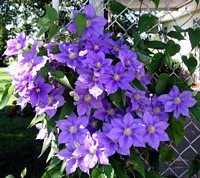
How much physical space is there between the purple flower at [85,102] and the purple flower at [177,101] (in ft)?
0.74

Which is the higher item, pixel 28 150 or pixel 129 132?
pixel 129 132

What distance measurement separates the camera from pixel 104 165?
40.1 inches

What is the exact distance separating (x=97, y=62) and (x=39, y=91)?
0.20m

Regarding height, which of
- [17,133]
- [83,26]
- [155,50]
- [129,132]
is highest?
[83,26]

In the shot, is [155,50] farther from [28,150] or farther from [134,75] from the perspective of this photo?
[28,150]

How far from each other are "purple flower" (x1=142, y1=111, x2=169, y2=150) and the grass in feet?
4.96

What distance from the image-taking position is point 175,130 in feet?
3.90

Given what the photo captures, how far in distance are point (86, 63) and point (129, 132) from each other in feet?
0.78

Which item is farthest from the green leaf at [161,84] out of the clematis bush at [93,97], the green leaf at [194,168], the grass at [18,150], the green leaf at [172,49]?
the grass at [18,150]

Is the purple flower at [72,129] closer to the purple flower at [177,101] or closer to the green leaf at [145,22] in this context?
the purple flower at [177,101]

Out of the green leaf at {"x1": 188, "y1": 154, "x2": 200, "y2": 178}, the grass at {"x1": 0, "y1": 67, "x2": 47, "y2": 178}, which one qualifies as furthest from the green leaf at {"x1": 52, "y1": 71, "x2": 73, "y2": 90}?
the grass at {"x1": 0, "y1": 67, "x2": 47, "y2": 178}

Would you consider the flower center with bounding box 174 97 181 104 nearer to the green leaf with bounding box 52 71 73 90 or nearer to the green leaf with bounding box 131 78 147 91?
the green leaf with bounding box 131 78 147 91

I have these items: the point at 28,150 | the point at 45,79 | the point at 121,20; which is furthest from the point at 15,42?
the point at 28,150

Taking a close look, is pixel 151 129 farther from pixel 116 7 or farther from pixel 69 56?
pixel 116 7
